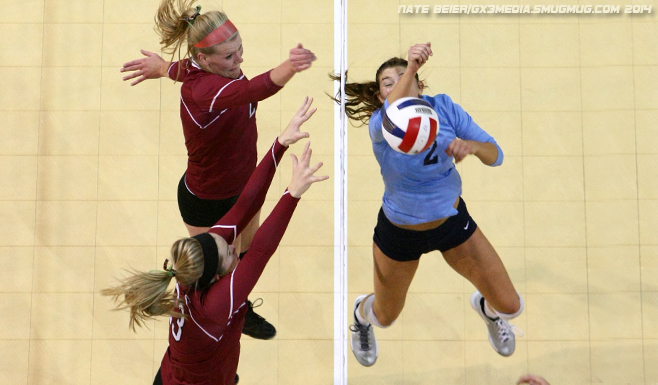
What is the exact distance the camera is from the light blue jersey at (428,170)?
144 inches

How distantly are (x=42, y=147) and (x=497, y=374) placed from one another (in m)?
3.89

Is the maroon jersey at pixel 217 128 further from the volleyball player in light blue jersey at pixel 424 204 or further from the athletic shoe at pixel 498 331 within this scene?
the athletic shoe at pixel 498 331

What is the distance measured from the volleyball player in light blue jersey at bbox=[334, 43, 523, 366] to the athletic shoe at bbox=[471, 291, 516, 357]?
0.25m

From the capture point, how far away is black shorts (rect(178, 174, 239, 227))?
417 cm

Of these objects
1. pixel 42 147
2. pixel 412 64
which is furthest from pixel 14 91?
pixel 412 64

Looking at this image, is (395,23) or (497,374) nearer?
(497,374)

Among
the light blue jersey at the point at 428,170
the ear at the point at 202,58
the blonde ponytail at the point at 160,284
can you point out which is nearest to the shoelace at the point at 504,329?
the light blue jersey at the point at 428,170

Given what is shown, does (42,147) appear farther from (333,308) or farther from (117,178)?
(333,308)

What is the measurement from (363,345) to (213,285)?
1.49 meters

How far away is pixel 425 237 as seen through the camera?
3807mm

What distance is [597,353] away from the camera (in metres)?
4.57

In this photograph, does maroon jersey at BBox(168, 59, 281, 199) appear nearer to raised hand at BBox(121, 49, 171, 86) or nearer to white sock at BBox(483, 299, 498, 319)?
raised hand at BBox(121, 49, 171, 86)

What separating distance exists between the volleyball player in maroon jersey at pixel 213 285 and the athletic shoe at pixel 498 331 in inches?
64.5

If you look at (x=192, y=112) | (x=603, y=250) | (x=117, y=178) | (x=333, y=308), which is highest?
(x=192, y=112)
